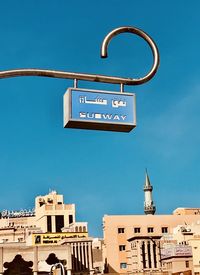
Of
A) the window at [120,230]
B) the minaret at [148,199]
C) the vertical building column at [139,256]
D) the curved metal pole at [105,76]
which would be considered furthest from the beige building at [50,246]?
the curved metal pole at [105,76]

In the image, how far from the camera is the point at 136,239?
274 feet

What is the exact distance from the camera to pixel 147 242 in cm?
8438

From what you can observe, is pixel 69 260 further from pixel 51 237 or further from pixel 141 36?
pixel 141 36

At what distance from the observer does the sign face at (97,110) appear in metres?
7.38

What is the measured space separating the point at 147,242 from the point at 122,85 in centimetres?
7874

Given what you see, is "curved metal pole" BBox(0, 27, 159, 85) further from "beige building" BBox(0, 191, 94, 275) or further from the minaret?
the minaret

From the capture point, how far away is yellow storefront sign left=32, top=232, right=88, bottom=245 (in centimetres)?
9481

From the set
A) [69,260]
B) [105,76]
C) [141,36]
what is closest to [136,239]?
[69,260]

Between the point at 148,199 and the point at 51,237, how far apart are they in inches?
1439

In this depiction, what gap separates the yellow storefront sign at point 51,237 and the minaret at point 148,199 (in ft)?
97.5

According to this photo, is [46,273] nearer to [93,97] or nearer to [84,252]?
[84,252]

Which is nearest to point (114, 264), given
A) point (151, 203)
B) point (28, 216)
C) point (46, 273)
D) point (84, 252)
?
point (84, 252)

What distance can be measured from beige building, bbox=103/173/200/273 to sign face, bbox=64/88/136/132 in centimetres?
7471

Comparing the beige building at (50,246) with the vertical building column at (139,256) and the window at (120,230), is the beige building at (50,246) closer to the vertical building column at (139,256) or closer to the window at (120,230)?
the window at (120,230)
